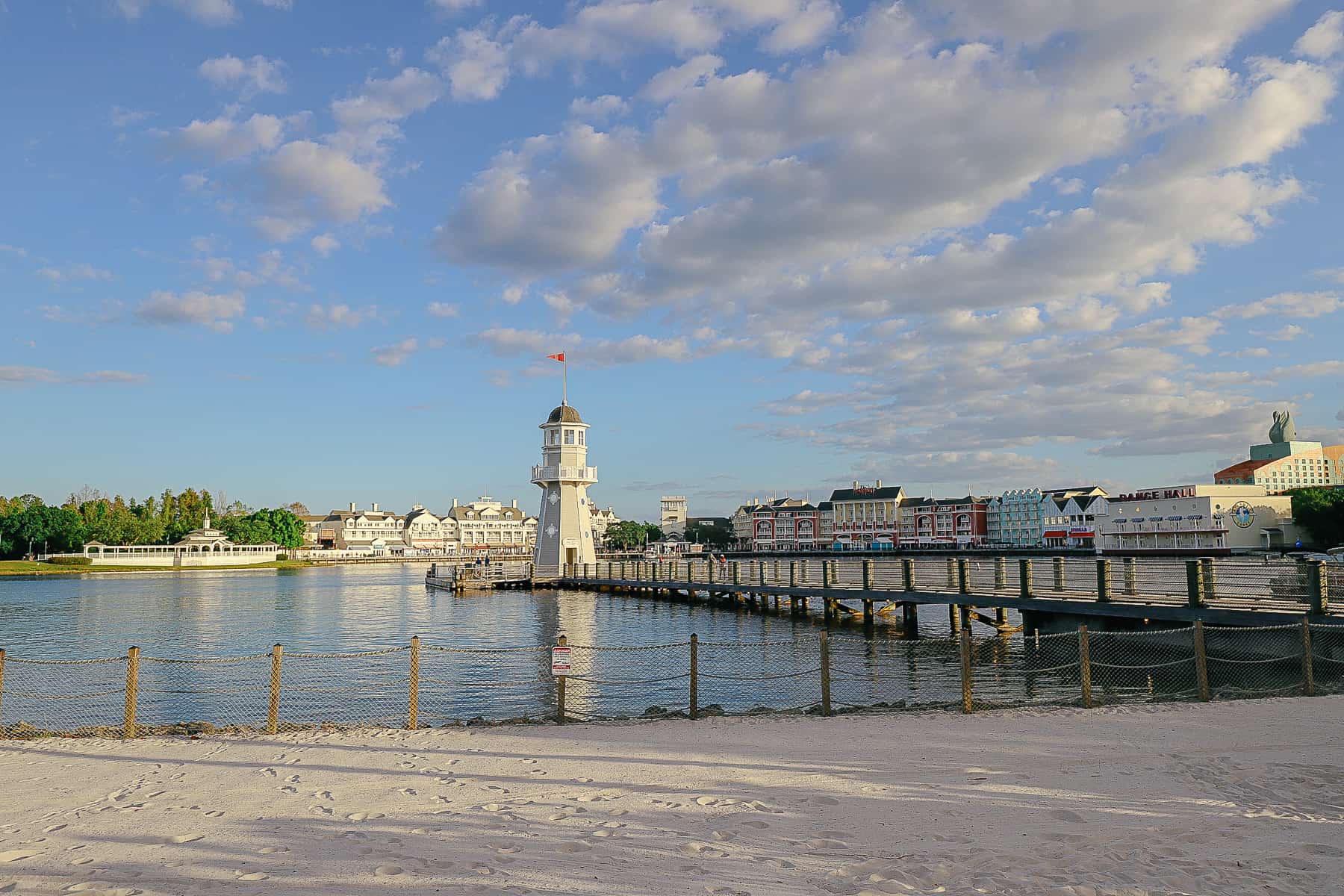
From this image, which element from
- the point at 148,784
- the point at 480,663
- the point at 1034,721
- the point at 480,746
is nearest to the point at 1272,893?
the point at 1034,721

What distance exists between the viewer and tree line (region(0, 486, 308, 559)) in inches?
4601

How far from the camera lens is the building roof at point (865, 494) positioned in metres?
172

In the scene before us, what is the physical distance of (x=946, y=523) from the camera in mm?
161500

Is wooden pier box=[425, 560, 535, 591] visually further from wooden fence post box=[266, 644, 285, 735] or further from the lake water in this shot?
wooden fence post box=[266, 644, 285, 735]

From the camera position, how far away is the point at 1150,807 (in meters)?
8.57

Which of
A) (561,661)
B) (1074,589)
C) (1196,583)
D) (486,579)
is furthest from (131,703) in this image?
(486,579)

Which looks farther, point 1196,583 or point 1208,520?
point 1208,520

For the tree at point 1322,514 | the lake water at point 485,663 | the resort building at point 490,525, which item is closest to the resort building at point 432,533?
the resort building at point 490,525

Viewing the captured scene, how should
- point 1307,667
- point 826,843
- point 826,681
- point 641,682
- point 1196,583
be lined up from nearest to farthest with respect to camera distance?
point 826,843
point 826,681
point 1307,667
point 1196,583
point 641,682

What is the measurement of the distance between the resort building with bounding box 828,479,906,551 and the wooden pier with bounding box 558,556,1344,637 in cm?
12396

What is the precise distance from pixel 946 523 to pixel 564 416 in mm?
114555

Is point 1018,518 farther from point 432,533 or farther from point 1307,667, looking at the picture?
point 1307,667

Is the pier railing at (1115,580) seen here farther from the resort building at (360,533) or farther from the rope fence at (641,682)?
the resort building at (360,533)

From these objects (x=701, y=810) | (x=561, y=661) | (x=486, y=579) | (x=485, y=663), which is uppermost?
(x=561, y=661)
